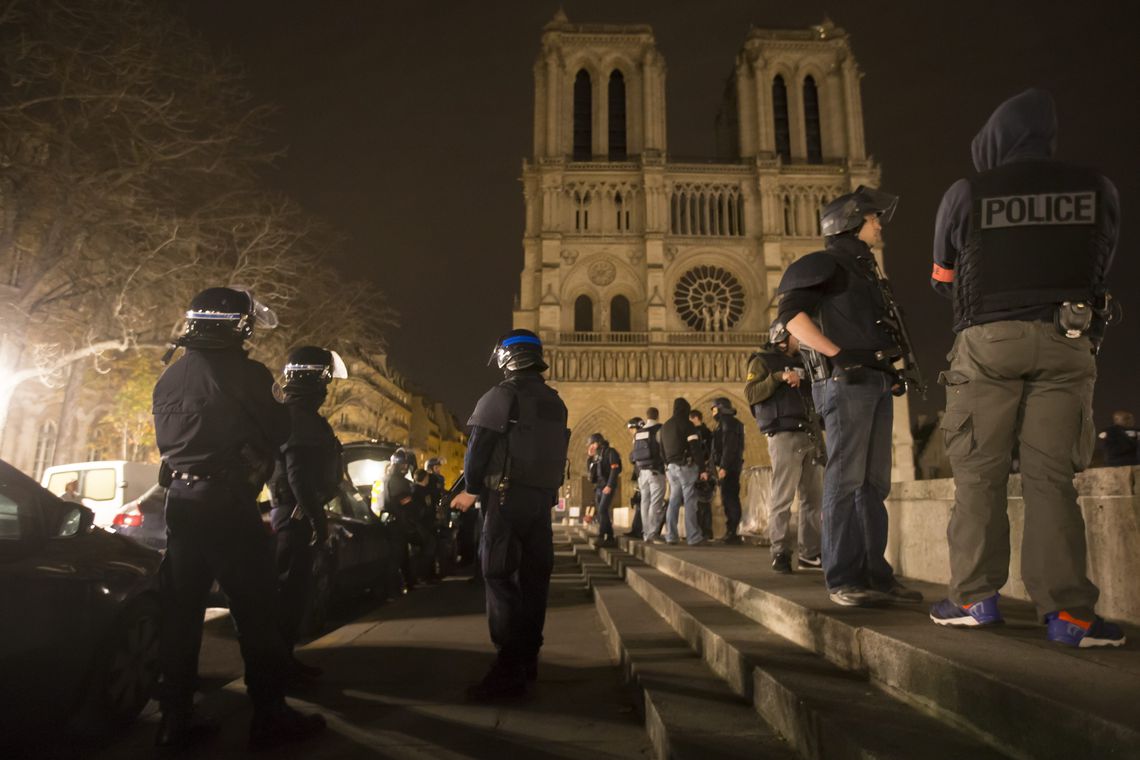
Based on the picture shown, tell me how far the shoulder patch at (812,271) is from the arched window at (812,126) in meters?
Answer: 40.3

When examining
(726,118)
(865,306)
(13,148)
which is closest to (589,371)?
(726,118)

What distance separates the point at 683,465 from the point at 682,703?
19.1 ft

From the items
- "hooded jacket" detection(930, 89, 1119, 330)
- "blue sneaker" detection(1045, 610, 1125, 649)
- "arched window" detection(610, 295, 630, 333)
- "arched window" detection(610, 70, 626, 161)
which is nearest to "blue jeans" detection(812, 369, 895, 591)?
"hooded jacket" detection(930, 89, 1119, 330)

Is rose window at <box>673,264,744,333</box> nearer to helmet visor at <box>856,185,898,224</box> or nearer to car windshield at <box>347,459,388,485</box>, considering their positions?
car windshield at <box>347,459,388,485</box>

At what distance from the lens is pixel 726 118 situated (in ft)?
149

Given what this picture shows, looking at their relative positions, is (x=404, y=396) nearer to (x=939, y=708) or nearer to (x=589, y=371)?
(x=589, y=371)

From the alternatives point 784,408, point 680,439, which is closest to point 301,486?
point 784,408

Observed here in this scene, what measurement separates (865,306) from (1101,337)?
975 mm

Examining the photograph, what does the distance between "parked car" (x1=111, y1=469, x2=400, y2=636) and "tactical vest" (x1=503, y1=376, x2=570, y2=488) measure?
1977 millimetres

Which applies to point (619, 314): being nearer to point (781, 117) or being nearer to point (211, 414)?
point (781, 117)

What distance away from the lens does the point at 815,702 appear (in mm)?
2078

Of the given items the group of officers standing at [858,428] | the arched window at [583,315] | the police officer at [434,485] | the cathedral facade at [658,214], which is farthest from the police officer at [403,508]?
the arched window at [583,315]

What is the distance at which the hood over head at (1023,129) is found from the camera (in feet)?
8.75

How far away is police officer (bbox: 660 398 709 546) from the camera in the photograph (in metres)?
8.19
